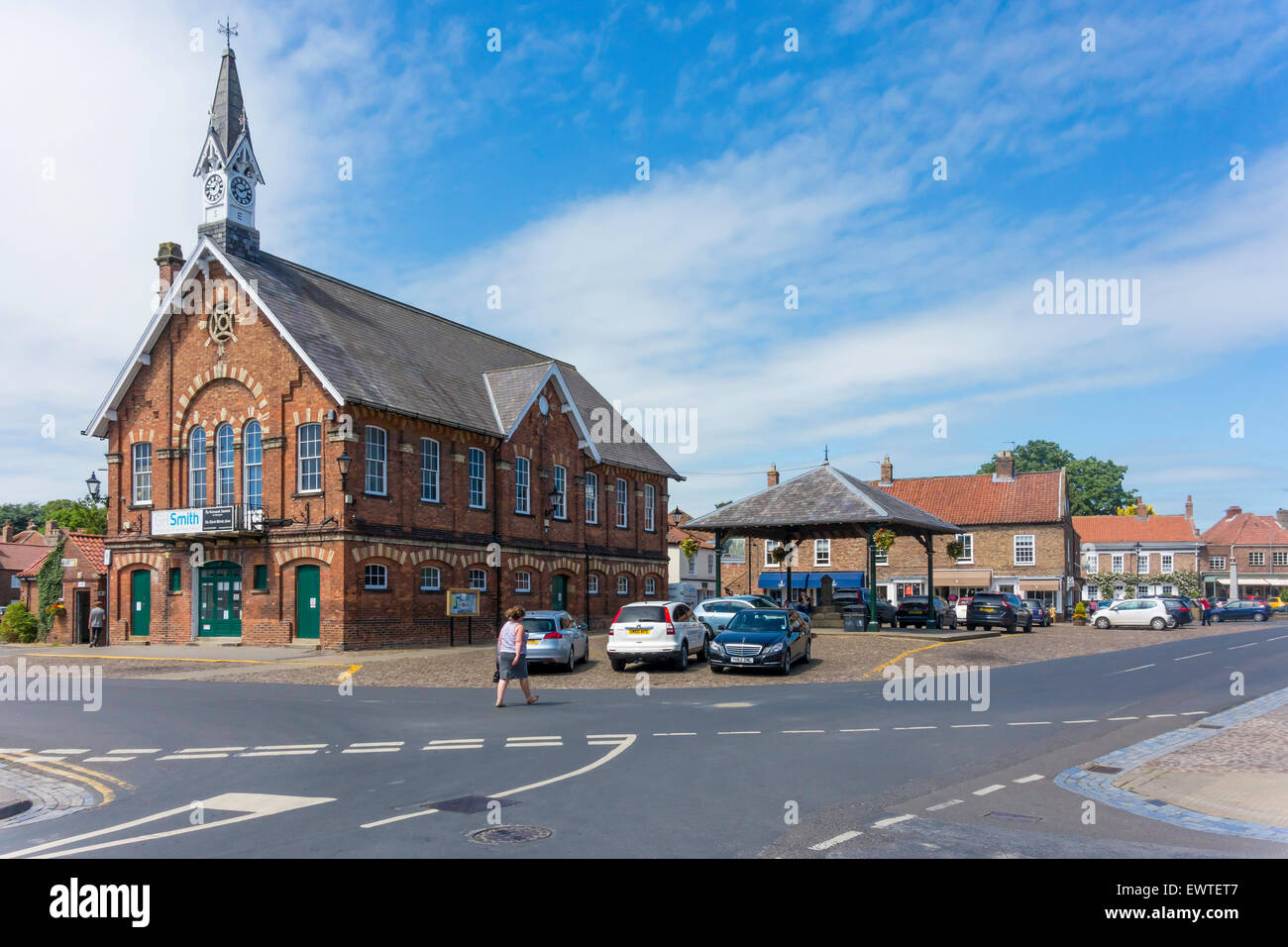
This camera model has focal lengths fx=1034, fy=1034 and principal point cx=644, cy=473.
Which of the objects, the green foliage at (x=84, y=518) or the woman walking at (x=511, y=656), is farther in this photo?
the green foliage at (x=84, y=518)

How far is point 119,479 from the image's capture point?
36188mm

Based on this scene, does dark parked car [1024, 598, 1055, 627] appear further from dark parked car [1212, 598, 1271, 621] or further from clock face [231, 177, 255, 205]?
clock face [231, 177, 255, 205]

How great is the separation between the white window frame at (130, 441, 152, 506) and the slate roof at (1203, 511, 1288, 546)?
97859mm

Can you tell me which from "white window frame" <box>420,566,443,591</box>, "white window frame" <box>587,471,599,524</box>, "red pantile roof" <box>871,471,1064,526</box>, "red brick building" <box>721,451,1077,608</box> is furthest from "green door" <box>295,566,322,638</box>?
"red pantile roof" <box>871,471,1064,526</box>

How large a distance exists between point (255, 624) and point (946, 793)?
27.1m

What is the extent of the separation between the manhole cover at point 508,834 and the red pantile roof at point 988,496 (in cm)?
6015

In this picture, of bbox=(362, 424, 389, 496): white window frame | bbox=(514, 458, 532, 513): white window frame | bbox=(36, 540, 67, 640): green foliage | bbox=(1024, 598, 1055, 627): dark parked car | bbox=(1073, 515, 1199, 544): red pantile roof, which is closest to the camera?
bbox=(362, 424, 389, 496): white window frame

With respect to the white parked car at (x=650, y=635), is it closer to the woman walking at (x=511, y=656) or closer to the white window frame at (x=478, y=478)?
the woman walking at (x=511, y=656)

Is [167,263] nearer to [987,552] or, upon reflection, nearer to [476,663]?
[476,663]

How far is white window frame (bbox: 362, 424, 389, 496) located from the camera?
105 ft

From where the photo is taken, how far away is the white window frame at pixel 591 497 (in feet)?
143

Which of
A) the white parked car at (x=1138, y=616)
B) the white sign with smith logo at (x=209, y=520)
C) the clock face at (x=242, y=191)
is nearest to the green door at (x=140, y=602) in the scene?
the white sign with smith logo at (x=209, y=520)
